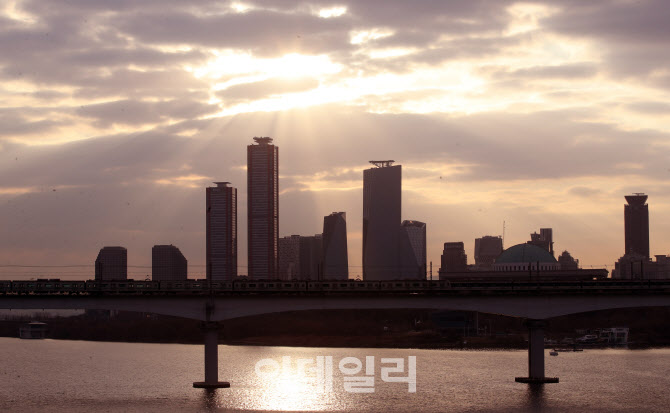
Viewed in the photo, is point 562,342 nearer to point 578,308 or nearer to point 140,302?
point 578,308

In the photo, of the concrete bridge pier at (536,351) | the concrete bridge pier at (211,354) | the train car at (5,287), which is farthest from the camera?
the concrete bridge pier at (536,351)

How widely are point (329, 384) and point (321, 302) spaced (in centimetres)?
1668

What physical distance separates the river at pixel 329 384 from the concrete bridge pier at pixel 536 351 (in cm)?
164

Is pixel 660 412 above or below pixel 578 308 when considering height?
below

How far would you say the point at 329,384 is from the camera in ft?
346

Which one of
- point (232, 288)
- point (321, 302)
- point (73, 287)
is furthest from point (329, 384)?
point (73, 287)

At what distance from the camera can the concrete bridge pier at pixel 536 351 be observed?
94.8 meters

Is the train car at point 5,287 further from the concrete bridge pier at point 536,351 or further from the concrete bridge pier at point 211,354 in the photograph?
the concrete bridge pier at point 536,351

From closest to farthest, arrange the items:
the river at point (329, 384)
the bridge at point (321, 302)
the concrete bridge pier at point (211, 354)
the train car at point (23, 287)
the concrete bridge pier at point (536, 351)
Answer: the river at point (329, 384) < the concrete bridge pier at point (211, 354) < the bridge at point (321, 302) < the train car at point (23, 287) < the concrete bridge pier at point (536, 351)

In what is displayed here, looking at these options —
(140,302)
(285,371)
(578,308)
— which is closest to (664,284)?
(578,308)

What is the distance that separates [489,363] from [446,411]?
6178 centimetres

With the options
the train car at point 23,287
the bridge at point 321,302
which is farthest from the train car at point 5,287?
the bridge at point 321,302

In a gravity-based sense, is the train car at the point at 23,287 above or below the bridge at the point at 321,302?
above

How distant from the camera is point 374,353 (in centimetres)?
16762
